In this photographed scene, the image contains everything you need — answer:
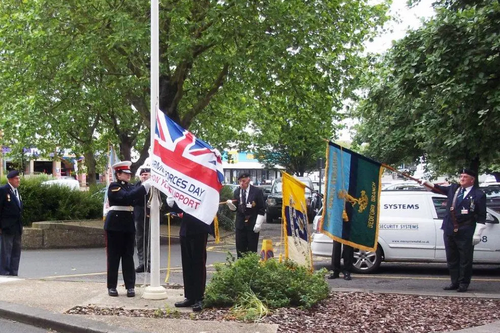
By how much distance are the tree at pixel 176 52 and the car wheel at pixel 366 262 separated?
19.7ft

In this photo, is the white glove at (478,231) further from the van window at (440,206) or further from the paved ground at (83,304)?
the van window at (440,206)

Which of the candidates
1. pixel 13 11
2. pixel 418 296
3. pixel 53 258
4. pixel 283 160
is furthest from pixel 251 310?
pixel 283 160

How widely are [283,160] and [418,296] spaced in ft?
133

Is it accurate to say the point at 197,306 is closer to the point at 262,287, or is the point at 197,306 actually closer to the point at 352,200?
the point at 262,287

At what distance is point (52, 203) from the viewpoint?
17.9 metres

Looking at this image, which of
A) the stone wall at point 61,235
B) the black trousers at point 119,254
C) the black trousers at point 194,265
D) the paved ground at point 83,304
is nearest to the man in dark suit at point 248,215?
the paved ground at point 83,304

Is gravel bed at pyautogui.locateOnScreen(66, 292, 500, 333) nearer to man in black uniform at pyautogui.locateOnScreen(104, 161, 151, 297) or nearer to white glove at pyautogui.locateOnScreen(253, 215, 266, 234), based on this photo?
man in black uniform at pyautogui.locateOnScreen(104, 161, 151, 297)

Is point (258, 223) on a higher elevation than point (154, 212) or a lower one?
lower

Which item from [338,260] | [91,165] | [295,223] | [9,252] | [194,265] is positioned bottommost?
[338,260]

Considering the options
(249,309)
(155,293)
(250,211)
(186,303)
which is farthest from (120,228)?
(250,211)

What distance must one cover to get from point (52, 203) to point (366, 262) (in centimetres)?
1030

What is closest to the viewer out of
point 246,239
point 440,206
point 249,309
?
point 249,309

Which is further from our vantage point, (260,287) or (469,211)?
(469,211)

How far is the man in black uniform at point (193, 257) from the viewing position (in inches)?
291
